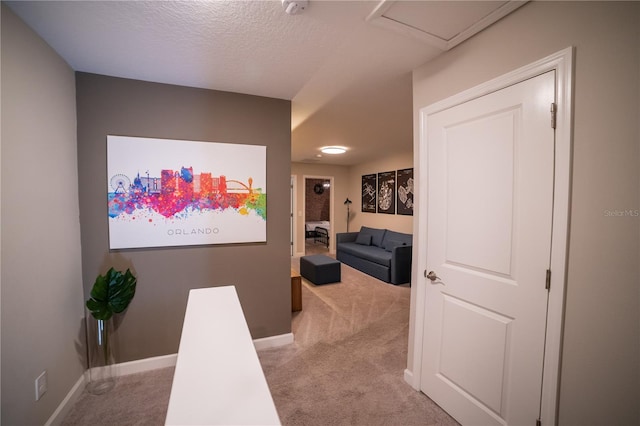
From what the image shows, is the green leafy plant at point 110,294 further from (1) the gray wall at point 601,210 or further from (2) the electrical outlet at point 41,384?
(1) the gray wall at point 601,210

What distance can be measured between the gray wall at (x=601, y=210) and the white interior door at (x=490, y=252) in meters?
0.11

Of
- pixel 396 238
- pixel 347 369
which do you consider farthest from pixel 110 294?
pixel 396 238

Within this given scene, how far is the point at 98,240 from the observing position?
2.03 meters

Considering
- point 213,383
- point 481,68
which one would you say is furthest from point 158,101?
point 481,68

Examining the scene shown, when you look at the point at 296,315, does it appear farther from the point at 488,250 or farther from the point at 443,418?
the point at 488,250

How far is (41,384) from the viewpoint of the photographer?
151 centimetres

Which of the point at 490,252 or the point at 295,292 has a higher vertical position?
the point at 490,252

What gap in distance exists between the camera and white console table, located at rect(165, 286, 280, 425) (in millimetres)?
668

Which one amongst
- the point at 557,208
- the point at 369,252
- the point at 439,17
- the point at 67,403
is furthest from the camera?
the point at 369,252

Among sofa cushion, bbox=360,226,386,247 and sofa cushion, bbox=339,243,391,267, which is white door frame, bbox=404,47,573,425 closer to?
sofa cushion, bbox=339,243,391,267

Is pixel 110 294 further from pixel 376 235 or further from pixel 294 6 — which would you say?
pixel 376 235

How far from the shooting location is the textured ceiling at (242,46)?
1312 mm

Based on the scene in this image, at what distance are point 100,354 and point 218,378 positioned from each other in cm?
197

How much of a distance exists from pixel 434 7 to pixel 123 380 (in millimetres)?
3220
